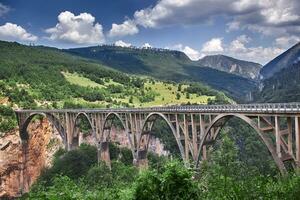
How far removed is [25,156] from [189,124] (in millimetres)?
80941

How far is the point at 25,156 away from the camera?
5007 inches

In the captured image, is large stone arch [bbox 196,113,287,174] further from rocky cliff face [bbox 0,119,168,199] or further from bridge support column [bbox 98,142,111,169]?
rocky cliff face [bbox 0,119,168,199]

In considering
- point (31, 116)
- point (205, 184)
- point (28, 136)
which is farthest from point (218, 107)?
point (28, 136)

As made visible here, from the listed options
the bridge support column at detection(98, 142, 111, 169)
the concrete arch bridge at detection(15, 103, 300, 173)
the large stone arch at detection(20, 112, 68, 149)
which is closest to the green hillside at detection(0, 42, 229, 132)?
the large stone arch at detection(20, 112, 68, 149)

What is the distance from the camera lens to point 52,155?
128500mm

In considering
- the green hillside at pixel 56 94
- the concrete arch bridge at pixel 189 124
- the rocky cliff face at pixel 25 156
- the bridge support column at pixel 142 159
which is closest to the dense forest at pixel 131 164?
the green hillside at pixel 56 94

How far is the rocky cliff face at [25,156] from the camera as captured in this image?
12180cm

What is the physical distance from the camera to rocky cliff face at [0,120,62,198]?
122 metres

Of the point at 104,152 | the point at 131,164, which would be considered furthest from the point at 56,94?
the point at 104,152

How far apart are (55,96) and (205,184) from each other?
130962 mm

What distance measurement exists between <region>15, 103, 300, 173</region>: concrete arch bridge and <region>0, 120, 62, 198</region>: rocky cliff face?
303 cm

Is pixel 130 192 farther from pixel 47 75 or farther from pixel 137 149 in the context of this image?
pixel 47 75

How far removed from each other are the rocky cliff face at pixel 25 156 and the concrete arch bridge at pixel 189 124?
3033mm

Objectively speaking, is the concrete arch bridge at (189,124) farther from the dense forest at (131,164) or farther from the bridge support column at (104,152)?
the dense forest at (131,164)
